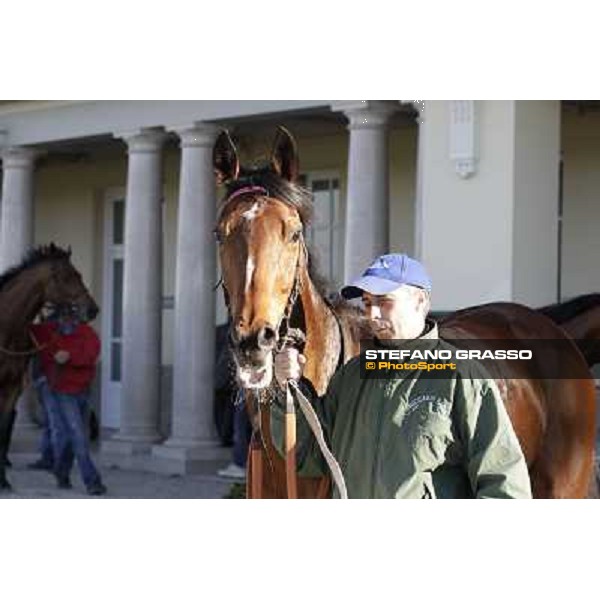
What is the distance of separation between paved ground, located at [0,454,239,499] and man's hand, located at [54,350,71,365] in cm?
77

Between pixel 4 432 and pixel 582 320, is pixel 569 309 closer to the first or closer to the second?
pixel 582 320

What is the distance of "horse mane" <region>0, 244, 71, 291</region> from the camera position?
28.7 feet

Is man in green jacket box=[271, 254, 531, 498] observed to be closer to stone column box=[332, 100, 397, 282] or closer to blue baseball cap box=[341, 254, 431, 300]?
blue baseball cap box=[341, 254, 431, 300]

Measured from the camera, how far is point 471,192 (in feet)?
24.0

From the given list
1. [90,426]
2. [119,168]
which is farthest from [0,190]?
[90,426]

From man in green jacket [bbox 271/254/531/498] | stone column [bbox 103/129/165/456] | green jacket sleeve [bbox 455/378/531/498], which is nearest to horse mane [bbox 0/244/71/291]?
stone column [bbox 103/129/165/456]

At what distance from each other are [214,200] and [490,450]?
20.7ft

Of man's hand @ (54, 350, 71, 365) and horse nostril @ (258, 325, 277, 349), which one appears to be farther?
man's hand @ (54, 350, 71, 365)

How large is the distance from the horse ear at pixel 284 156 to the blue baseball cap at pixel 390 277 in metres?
0.49

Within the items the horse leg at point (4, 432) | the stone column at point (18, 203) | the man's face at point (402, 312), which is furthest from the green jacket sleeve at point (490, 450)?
the stone column at point (18, 203)

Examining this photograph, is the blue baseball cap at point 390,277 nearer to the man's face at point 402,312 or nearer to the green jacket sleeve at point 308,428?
the man's face at point 402,312

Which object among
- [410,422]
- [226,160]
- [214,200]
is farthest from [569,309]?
[214,200]

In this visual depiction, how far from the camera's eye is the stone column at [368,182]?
27.6ft

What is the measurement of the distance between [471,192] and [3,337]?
10.9 feet
